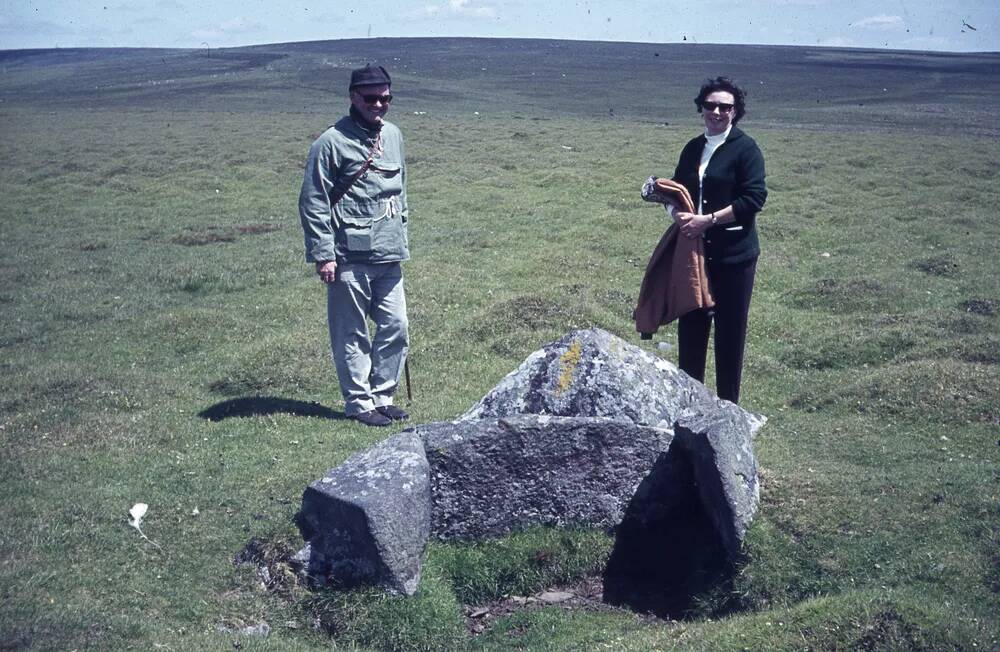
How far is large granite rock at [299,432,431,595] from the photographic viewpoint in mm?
6812

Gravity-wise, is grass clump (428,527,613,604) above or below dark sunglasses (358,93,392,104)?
below

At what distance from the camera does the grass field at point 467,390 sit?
21.9 feet

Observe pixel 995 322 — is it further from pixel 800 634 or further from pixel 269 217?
pixel 269 217

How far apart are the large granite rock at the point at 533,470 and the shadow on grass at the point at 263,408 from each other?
9.58ft

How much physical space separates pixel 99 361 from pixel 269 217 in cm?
1231

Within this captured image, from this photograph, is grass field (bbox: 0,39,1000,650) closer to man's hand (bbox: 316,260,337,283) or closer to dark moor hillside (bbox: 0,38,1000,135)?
man's hand (bbox: 316,260,337,283)

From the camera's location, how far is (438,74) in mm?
130375

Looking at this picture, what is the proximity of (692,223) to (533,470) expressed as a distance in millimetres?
2553

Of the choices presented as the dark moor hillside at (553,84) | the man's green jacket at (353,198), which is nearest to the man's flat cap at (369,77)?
the man's green jacket at (353,198)

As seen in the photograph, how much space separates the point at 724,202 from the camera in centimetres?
851

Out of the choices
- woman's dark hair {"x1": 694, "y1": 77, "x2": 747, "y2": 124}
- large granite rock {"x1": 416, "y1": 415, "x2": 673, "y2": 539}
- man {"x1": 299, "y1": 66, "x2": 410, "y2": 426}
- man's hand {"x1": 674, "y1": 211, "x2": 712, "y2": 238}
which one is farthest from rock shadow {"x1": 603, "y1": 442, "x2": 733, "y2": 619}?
man {"x1": 299, "y1": 66, "x2": 410, "y2": 426}

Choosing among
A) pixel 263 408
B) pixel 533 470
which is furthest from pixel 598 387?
pixel 263 408

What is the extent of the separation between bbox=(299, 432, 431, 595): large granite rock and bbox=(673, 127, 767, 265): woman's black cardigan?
10.7 feet

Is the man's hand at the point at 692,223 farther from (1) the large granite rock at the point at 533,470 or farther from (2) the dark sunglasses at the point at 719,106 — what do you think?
(1) the large granite rock at the point at 533,470
